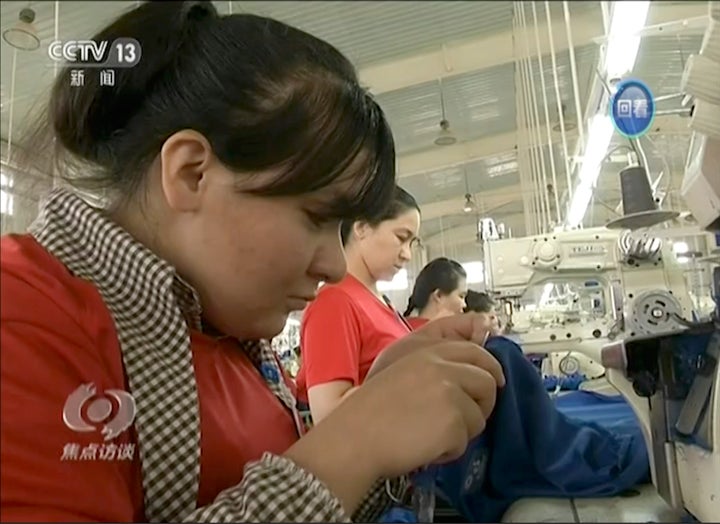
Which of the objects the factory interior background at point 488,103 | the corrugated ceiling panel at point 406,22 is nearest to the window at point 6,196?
the factory interior background at point 488,103

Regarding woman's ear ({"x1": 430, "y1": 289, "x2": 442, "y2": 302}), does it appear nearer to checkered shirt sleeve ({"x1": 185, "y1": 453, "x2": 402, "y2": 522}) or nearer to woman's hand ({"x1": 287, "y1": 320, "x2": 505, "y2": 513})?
woman's hand ({"x1": 287, "y1": 320, "x2": 505, "y2": 513})

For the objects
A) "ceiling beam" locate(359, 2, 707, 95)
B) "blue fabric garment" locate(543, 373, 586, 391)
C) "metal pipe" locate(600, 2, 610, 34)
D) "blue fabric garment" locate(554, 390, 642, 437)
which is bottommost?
"blue fabric garment" locate(543, 373, 586, 391)

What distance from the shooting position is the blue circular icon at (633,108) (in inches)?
68.0

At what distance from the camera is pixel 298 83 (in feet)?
2.04

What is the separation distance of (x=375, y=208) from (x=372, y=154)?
0.07m

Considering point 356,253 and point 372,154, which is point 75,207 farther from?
point 356,253

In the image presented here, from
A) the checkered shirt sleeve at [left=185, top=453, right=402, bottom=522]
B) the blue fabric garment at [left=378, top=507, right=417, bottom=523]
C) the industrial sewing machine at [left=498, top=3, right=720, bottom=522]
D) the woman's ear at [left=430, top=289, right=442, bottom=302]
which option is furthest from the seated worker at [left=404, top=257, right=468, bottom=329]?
the checkered shirt sleeve at [left=185, top=453, right=402, bottom=522]

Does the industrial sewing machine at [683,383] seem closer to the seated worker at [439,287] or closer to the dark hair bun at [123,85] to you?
the seated worker at [439,287]

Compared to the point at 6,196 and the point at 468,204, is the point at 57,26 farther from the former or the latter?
the point at 468,204

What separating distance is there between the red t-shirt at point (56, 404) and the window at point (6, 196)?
277 millimetres

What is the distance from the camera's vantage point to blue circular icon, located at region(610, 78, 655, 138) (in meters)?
1.73

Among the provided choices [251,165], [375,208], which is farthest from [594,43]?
[251,165]

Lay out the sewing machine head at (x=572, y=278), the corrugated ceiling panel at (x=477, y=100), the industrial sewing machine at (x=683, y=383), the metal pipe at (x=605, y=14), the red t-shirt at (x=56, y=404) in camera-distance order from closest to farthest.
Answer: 1. the red t-shirt at (x=56, y=404)
2. the industrial sewing machine at (x=683, y=383)
3. the sewing machine head at (x=572, y=278)
4. the metal pipe at (x=605, y=14)
5. the corrugated ceiling panel at (x=477, y=100)

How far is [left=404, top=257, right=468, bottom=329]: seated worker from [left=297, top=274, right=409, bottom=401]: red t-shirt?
62 millimetres
